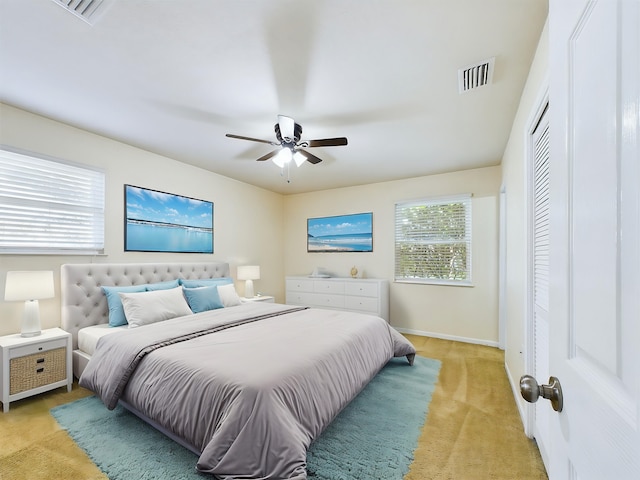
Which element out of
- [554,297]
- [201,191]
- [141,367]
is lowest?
[141,367]

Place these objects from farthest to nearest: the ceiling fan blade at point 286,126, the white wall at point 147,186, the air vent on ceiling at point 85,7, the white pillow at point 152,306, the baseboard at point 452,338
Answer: the baseboard at point 452,338, the white pillow at point 152,306, the white wall at point 147,186, the ceiling fan blade at point 286,126, the air vent on ceiling at point 85,7

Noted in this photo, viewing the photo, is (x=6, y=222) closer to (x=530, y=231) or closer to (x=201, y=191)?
(x=201, y=191)

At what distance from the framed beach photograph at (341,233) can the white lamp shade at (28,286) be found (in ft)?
12.5

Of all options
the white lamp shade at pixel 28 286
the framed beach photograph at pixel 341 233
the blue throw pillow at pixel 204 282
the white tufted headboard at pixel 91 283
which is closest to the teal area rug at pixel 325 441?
the white tufted headboard at pixel 91 283

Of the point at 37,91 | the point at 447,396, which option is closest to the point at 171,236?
the point at 37,91

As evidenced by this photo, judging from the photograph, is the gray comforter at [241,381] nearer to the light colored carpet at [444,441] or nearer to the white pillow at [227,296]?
the light colored carpet at [444,441]

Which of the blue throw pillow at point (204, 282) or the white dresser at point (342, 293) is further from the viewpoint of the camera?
the white dresser at point (342, 293)

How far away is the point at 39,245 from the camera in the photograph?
9.30 ft

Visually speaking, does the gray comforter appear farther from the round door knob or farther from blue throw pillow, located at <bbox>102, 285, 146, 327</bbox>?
the round door knob

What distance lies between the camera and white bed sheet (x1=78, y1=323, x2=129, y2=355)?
274 centimetres

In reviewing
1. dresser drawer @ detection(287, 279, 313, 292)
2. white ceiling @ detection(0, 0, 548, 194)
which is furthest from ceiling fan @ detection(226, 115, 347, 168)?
dresser drawer @ detection(287, 279, 313, 292)

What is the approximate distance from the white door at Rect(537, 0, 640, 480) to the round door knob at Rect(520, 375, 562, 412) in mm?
25

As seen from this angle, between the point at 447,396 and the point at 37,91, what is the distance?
4.16m

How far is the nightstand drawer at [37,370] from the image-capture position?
2.40m
